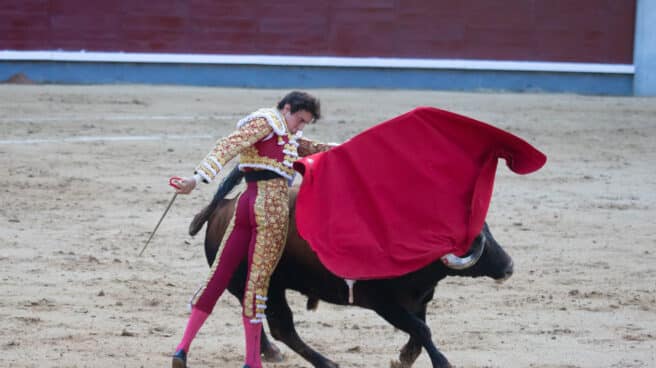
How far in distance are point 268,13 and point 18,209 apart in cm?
720

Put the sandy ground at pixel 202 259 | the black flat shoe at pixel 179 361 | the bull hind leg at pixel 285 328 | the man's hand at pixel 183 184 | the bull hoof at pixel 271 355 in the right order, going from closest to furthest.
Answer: the man's hand at pixel 183 184 < the black flat shoe at pixel 179 361 < the bull hind leg at pixel 285 328 < the bull hoof at pixel 271 355 < the sandy ground at pixel 202 259

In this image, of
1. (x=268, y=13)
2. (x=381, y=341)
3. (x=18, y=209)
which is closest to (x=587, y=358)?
(x=381, y=341)

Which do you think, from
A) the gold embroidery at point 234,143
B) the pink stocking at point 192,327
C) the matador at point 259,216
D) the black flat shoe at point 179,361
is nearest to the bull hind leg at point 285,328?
the matador at point 259,216

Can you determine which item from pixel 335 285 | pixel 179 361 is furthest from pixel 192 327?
pixel 335 285

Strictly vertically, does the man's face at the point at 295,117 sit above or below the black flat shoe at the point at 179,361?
above

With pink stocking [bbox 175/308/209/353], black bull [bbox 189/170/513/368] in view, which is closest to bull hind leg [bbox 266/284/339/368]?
black bull [bbox 189/170/513/368]

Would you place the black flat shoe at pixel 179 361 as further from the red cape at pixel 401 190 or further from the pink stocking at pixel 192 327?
the red cape at pixel 401 190

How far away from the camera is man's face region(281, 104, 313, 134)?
3508 millimetres

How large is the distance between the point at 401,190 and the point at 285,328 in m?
0.63

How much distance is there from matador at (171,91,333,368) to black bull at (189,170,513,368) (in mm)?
91

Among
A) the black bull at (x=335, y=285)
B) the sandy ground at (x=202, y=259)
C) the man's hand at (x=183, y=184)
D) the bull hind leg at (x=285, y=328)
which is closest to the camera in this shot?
the man's hand at (x=183, y=184)

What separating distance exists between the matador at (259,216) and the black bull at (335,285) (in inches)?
3.6

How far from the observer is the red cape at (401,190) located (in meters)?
3.49

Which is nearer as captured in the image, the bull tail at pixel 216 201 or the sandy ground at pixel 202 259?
the bull tail at pixel 216 201
